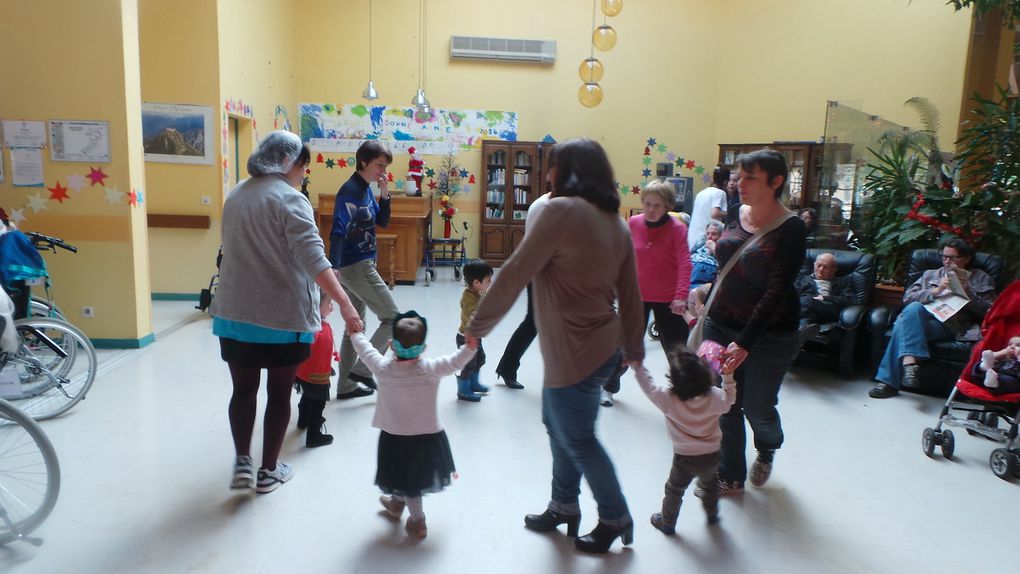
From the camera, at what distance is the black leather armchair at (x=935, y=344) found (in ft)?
14.5

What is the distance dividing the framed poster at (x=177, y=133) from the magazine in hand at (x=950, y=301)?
21.4ft

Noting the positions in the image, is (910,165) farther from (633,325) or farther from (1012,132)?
(633,325)

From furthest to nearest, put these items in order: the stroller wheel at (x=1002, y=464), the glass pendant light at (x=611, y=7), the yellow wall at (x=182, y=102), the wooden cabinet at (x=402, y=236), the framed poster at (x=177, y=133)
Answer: the wooden cabinet at (x=402, y=236)
the glass pendant light at (x=611, y=7)
the framed poster at (x=177, y=133)
the yellow wall at (x=182, y=102)
the stroller wheel at (x=1002, y=464)

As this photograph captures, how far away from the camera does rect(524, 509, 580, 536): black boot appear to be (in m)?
2.48

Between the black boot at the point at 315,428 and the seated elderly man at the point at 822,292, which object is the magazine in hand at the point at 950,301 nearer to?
the seated elderly man at the point at 822,292

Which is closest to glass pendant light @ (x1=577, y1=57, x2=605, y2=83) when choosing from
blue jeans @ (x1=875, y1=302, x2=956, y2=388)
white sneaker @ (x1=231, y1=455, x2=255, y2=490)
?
blue jeans @ (x1=875, y1=302, x2=956, y2=388)

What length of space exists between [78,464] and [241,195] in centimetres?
158

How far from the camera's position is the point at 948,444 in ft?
11.3

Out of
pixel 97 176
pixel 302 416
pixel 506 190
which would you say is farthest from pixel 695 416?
pixel 506 190

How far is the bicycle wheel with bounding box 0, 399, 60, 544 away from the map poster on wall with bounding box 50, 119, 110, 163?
2.75 m

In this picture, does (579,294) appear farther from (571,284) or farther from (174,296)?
(174,296)

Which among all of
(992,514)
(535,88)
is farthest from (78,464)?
(535,88)

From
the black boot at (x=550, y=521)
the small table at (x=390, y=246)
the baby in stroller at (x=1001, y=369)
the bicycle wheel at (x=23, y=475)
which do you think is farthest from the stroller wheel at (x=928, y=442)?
the small table at (x=390, y=246)

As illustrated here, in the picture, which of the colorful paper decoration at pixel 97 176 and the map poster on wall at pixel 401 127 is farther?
the map poster on wall at pixel 401 127
